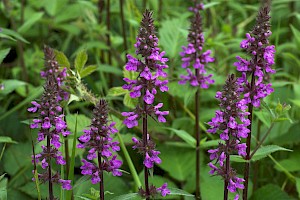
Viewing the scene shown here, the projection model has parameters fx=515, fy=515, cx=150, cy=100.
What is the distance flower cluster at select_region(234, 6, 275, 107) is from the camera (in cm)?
262

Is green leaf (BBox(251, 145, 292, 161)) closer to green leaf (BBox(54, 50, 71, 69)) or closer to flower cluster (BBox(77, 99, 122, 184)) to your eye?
flower cluster (BBox(77, 99, 122, 184))

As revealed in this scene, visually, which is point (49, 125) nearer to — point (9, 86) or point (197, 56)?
point (197, 56)

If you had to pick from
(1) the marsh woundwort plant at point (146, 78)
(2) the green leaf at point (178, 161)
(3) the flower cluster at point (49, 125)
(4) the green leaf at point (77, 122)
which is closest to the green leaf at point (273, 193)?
(2) the green leaf at point (178, 161)

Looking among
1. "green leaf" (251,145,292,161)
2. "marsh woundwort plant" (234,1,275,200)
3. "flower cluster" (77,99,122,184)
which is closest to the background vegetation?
"green leaf" (251,145,292,161)

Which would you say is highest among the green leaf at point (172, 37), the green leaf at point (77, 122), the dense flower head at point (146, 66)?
the green leaf at point (172, 37)

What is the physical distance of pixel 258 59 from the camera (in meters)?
2.67

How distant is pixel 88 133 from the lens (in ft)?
7.66

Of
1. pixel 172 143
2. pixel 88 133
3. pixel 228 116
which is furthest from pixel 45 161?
pixel 172 143

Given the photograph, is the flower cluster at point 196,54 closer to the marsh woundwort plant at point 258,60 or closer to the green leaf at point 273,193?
the marsh woundwort plant at point 258,60

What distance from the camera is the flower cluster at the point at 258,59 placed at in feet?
8.59

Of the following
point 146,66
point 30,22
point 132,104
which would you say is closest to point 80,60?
point 132,104

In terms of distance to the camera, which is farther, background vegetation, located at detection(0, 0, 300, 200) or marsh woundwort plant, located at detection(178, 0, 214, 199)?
background vegetation, located at detection(0, 0, 300, 200)

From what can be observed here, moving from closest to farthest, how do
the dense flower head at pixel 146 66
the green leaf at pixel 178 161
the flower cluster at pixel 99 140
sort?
the flower cluster at pixel 99 140 < the dense flower head at pixel 146 66 < the green leaf at pixel 178 161

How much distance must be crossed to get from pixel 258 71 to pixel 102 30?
2.22m
